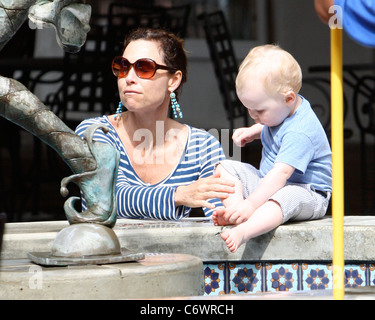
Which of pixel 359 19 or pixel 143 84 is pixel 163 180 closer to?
pixel 143 84

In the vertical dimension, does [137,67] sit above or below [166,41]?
below

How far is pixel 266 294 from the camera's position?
7.43ft

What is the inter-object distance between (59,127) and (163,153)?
1.06 meters

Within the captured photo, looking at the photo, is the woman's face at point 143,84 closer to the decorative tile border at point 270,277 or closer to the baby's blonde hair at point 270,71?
the baby's blonde hair at point 270,71

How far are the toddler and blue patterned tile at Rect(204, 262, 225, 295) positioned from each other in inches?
5.6

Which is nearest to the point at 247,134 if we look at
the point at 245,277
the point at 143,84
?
the point at 143,84

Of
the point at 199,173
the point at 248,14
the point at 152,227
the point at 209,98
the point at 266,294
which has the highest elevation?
the point at 248,14

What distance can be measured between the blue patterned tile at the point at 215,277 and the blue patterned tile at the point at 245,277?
3cm

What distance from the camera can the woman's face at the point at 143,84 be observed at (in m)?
3.25

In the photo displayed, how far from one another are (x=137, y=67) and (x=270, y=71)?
555 millimetres

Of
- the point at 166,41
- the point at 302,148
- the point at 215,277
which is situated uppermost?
the point at 166,41

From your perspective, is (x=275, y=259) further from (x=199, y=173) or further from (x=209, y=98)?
(x=209, y=98)

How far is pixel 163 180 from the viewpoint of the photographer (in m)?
3.32

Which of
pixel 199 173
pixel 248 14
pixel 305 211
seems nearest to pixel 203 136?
pixel 199 173
